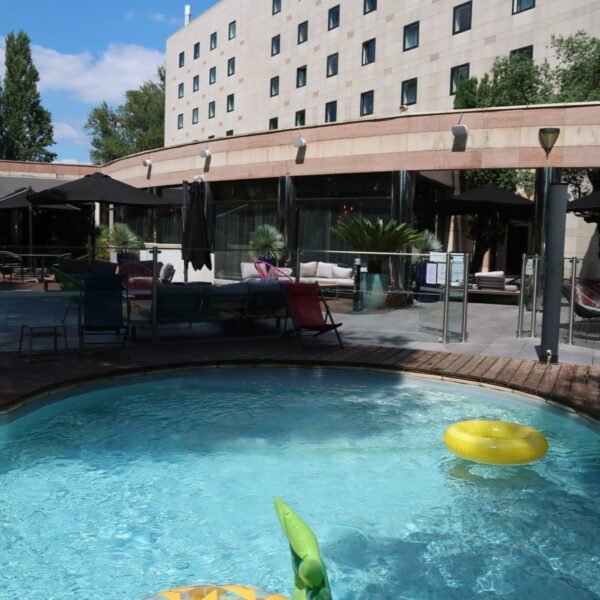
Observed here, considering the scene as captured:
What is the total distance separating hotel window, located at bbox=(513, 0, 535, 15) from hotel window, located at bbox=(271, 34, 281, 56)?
15906 millimetres

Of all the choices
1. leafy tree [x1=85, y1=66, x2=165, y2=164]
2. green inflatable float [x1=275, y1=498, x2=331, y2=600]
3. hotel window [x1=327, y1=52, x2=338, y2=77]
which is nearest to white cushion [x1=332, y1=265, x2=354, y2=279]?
green inflatable float [x1=275, y1=498, x2=331, y2=600]

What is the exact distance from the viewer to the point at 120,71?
71125mm

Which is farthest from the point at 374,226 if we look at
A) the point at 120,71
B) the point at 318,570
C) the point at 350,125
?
the point at 120,71

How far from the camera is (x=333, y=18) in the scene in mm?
32531

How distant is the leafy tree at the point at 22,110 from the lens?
188 feet

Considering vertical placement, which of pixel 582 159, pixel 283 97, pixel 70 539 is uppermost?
pixel 283 97

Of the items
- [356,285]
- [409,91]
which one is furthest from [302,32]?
[356,285]

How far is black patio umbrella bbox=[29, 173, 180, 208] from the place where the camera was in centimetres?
1342

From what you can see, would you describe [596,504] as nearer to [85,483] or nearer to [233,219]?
[85,483]

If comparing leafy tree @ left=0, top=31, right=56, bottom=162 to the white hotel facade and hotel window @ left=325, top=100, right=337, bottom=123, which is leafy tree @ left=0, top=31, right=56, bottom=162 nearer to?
the white hotel facade

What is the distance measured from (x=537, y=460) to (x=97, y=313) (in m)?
5.84

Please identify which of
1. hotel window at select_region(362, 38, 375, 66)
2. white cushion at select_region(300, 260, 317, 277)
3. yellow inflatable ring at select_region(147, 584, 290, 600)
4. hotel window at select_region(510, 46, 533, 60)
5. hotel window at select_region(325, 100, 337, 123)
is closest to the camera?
yellow inflatable ring at select_region(147, 584, 290, 600)

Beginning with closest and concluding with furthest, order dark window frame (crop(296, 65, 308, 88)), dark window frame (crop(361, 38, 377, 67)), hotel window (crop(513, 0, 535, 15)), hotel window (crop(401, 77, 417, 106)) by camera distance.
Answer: hotel window (crop(513, 0, 535, 15)) → hotel window (crop(401, 77, 417, 106)) → dark window frame (crop(361, 38, 377, 67)) → dark window frame (crop(296, 65, 308, 88))

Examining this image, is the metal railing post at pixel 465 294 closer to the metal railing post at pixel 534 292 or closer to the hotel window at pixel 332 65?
the metal railing post at pixel 534 292
